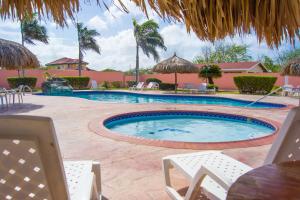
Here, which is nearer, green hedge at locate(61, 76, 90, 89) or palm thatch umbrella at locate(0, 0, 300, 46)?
palm thatch umbrella at locate(0, 0, 300, 46)

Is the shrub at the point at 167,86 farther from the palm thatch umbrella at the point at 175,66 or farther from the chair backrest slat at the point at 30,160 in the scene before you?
the chair backrest slat at the point at 30,160

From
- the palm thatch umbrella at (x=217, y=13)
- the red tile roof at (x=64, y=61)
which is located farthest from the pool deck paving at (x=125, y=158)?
the red tile roof at (x=64, y=61)

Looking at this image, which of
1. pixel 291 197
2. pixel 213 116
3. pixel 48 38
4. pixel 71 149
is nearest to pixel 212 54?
pixel 48 38

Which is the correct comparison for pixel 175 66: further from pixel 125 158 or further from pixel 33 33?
pixel 125 158

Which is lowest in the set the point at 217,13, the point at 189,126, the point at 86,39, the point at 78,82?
the point at 189,126

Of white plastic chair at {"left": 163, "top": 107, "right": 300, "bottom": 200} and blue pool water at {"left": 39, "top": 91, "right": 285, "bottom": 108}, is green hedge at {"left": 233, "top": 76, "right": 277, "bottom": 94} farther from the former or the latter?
white plastic chair at {"left": 163, "top": 107, "right": 300, "bottom": 200}

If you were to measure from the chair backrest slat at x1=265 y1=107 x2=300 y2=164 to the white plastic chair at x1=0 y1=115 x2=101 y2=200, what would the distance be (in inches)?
57.3

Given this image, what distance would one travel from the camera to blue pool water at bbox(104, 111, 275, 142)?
801 cm

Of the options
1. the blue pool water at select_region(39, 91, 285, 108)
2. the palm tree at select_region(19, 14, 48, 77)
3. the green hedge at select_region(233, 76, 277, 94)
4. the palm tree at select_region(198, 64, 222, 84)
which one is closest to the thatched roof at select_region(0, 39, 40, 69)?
the blue pool water at select_region(39, 91, 285, 108)

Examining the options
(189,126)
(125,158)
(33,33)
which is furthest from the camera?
(33,33)

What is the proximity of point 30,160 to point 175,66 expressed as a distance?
56.7 feet

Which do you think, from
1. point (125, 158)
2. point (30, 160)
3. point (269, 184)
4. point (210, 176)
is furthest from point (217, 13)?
point (125, 158)

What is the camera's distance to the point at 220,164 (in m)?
2.82

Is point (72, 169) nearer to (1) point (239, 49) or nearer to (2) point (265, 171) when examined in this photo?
(2) point (265, 171)
